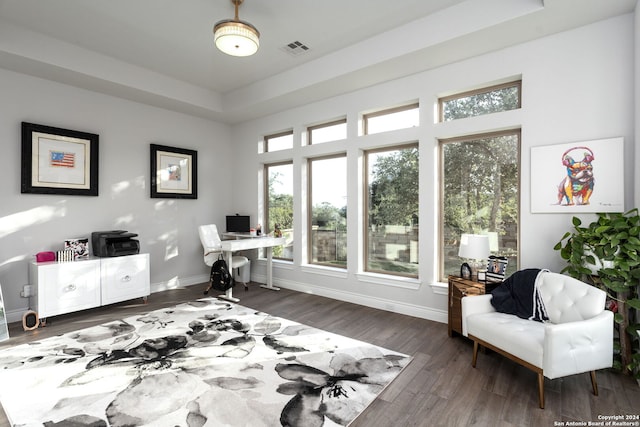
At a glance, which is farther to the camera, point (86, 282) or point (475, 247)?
point (86, 282)

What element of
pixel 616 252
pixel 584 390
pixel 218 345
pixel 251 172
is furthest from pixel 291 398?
pixel 251 172

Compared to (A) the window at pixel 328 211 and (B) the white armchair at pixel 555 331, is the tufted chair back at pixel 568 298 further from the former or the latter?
(A) the window at pixel 328 211

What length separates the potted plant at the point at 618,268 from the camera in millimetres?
2322

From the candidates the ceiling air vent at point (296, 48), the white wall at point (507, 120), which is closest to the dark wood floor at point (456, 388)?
the white wall at point (507, 120)

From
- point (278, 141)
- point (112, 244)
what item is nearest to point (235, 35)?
point (278, 141)

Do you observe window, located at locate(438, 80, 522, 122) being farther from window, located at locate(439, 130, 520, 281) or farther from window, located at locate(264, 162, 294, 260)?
window, located at locate(264, 162, 294, 260)

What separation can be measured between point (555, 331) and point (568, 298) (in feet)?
1.81

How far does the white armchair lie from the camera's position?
6.61 ft

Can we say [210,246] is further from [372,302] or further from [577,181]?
[577,181]

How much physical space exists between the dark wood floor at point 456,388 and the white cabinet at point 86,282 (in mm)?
245

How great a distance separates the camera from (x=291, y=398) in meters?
2.13

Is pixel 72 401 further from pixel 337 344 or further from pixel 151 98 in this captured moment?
pixel 151 98

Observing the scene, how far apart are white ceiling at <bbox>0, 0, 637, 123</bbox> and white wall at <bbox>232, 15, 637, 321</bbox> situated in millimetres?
169

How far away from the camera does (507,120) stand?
3.26 m
